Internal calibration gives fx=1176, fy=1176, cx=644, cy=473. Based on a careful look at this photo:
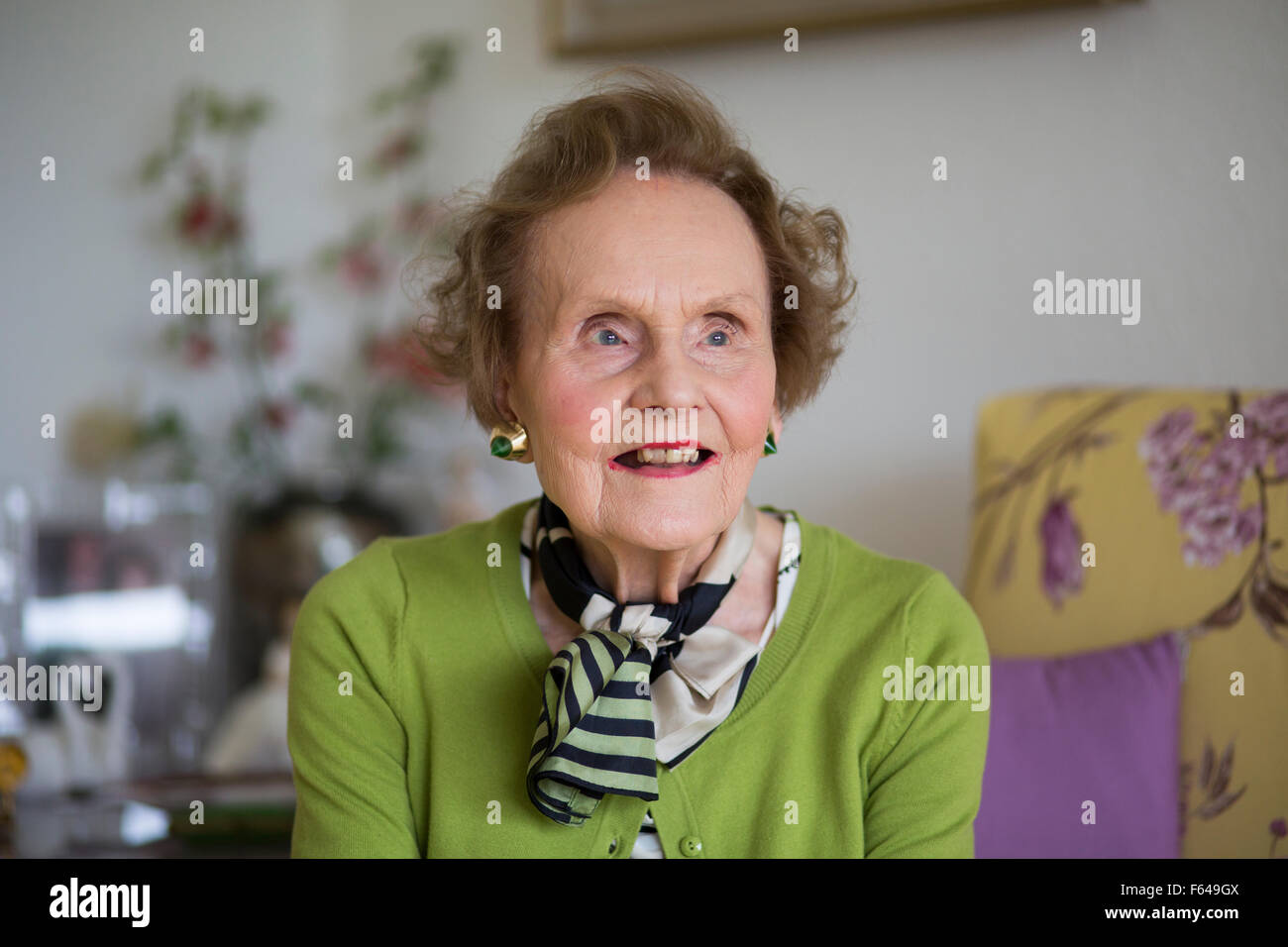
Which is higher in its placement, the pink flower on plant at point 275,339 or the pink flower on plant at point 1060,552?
the pink flower on plant at point 275,339

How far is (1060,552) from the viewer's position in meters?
1.32

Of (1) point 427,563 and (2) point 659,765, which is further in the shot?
(1) point 427,563

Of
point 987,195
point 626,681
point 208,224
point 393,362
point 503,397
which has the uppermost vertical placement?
point 208,224

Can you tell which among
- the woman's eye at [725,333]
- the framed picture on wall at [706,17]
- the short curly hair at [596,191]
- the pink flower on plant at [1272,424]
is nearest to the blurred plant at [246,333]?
the framed picture on wall at [706,17]

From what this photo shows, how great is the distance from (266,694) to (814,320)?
1.47 meters

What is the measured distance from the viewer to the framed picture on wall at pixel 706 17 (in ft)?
5.41

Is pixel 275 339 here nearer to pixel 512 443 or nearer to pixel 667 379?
pixel 512 443

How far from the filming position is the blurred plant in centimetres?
234

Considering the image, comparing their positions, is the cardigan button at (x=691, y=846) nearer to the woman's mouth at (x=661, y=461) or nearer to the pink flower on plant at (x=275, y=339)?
the woman's mouth at (x=661, y=461)

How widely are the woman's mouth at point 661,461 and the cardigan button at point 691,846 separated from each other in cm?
31

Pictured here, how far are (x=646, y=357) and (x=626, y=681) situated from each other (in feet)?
0.88

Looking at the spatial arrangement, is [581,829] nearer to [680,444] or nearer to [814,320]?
[680,444]

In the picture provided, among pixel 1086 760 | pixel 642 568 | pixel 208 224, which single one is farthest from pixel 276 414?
pixel 1086 760

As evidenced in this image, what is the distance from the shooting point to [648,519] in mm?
970
